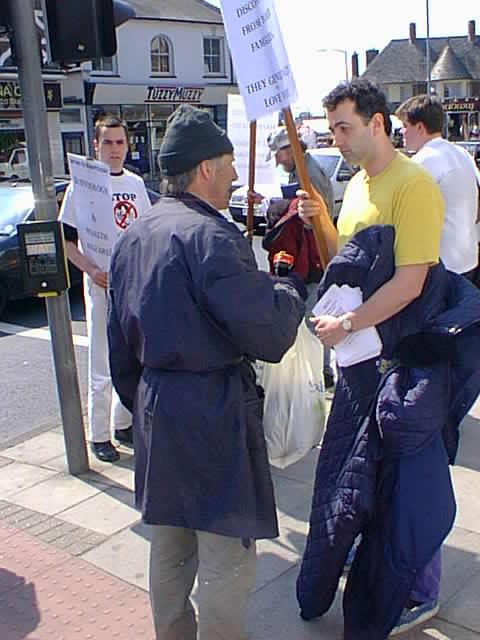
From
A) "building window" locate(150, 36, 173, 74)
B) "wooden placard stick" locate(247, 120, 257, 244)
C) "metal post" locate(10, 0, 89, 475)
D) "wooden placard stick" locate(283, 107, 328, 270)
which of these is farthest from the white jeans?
"building window" locate(150, 36, 173, 74)

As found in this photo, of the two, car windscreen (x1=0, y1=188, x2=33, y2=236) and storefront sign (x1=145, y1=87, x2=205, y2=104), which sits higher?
storefront sign (x1=145, y1=87, x2=205, y2=104)

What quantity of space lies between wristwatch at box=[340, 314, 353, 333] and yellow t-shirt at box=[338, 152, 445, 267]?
0.83 feet

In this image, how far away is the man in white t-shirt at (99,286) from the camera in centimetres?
482

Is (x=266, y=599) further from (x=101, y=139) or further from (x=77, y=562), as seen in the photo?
(x=101, y=139)

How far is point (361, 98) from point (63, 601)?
2.33m

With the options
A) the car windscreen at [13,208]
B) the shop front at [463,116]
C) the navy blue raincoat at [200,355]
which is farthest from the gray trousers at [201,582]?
the shop front at [463,116]

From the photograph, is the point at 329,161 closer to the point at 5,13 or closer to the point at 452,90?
the point at 5,13

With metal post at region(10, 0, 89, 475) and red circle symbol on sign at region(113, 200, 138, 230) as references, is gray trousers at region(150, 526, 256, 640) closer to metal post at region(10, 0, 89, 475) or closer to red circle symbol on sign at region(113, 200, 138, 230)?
metal post at region(10, 0, 89, 475)

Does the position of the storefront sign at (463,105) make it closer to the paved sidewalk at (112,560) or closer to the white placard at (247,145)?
the white placard at (247,145)

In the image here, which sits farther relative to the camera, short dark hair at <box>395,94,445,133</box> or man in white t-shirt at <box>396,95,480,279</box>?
short dark hair at <box>395,94,445,133</box>

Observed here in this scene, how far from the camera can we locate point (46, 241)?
4.39 m

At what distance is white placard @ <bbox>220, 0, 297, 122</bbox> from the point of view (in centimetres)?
322

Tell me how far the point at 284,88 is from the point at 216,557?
180cm

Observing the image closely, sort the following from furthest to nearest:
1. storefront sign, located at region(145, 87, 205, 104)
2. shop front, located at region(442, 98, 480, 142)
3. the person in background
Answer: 1. shop front, located at region(442, 98, 480, 142)
2. storefront sign, located at region(145, 87, 205, 104)
3. the person in background
